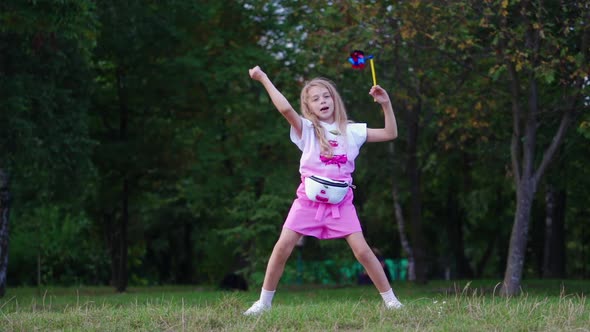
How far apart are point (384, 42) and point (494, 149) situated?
4.54 metres

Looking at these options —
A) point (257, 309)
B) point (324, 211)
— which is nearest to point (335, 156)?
point (324, 211)

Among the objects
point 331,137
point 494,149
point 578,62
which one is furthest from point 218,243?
point 331,137

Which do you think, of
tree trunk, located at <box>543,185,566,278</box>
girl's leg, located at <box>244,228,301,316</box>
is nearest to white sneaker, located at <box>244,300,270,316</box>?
girl's leg, located at <box>244,228,301,316</box>

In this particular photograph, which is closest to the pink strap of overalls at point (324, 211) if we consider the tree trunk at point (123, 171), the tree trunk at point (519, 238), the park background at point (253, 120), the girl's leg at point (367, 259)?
the girl's leg at point (367, 259)

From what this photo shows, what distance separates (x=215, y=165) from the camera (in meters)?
22.5

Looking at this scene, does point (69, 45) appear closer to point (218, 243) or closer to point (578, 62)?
point (578, 62)

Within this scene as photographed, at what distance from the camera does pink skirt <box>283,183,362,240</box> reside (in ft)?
23.0

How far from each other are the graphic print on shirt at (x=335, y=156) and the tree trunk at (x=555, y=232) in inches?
768

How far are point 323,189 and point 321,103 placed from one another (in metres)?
0.77

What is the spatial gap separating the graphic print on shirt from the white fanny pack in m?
0.16

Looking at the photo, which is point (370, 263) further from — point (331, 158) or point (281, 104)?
point (281, 104)

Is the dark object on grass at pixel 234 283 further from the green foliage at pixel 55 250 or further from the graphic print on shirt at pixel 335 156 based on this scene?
the graphic print on shirt at pixel 335 156

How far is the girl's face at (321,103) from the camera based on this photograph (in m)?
7.21

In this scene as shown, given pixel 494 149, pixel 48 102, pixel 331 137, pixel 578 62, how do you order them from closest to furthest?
pixel 331 137 < pixel 578 62 < pixel 48 102 < pixel 494 149
